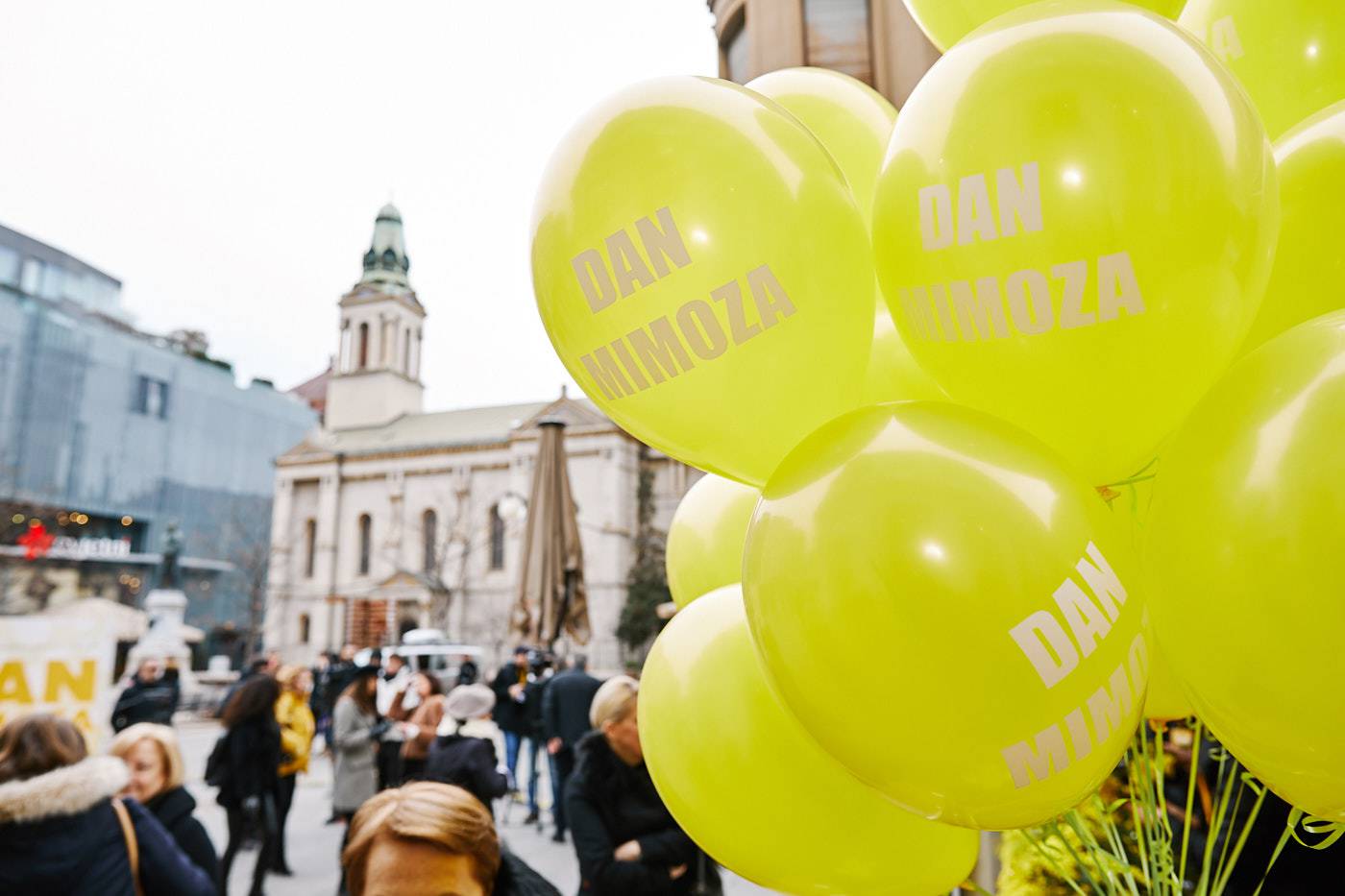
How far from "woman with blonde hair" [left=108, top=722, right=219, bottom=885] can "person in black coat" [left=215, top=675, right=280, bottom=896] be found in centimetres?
224

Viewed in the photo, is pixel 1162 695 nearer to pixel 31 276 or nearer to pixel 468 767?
pixel 468 767

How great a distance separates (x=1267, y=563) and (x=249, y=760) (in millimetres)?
6527

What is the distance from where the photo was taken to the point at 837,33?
9156mm

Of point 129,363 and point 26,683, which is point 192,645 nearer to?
point 129,363

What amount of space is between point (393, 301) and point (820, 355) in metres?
48.9

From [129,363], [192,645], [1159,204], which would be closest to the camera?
[1159,204]

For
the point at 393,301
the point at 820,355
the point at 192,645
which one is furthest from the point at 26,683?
the point at 393,301

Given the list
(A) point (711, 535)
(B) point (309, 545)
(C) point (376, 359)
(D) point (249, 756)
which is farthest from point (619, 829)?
(C) point (376, 359)

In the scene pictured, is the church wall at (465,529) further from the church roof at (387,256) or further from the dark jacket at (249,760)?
the dark jacket at (249,760)

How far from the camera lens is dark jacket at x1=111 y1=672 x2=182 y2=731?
777 centimetres

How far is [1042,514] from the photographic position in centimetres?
119

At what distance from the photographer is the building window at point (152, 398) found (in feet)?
151

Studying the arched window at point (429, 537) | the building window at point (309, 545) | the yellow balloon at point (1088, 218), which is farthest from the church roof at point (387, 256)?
the yellow balloon at point (1088, 218)

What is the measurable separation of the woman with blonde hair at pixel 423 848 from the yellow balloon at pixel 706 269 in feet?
3.36
